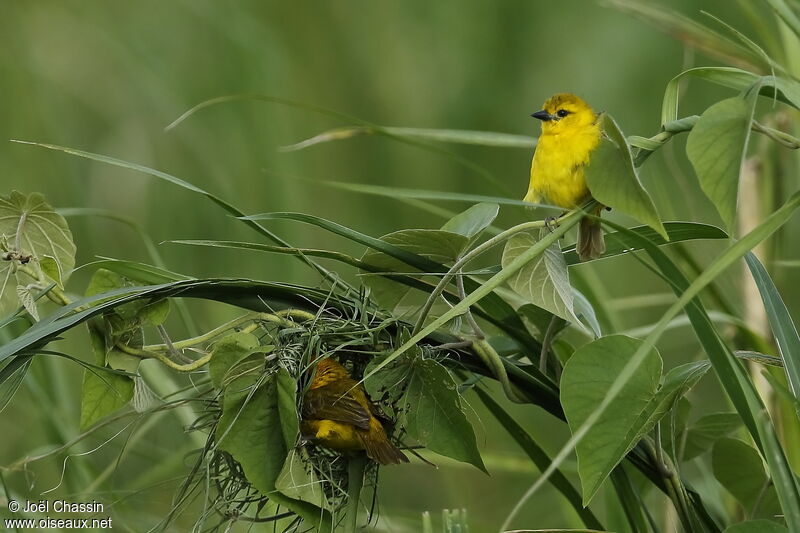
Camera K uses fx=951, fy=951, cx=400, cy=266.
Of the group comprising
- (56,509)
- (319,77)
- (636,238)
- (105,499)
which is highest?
(636,238)

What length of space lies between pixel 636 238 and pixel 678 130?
4.8 inches

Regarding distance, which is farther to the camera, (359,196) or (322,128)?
(322,128)

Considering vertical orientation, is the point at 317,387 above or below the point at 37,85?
above

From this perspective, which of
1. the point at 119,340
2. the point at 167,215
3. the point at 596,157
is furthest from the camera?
the point at 167,215

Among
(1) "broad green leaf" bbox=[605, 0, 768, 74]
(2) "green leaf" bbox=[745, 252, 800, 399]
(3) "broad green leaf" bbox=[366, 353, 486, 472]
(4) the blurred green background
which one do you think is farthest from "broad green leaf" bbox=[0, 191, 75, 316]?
(4) the blurred green background

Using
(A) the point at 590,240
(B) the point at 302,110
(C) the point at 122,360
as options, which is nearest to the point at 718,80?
(A) the point at 590,240

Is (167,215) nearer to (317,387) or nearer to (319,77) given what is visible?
(319,77)

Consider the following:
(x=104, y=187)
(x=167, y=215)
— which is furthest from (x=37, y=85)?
(x=167, y=215)

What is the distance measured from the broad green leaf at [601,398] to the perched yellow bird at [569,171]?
151 mm

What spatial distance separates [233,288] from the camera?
33.2 inches

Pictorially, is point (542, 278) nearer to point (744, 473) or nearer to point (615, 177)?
point (615, 177)

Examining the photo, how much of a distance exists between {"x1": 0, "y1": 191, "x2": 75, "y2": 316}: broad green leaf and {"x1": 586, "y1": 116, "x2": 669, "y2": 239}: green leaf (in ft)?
1.50

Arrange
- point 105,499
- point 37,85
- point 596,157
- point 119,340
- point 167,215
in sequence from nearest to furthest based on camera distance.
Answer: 1. point 596,157
2. point 119,340
3. point 105,499
4. point 167,215
5. point 37,85

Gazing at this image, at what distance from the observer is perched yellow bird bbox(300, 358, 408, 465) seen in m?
0.87
